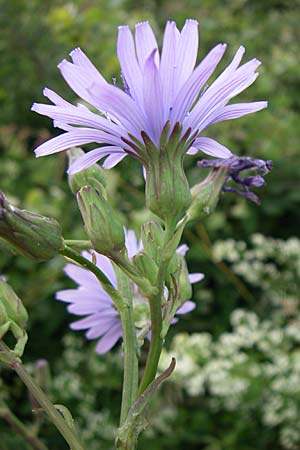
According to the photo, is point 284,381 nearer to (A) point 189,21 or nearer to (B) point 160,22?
(A) point 189,21

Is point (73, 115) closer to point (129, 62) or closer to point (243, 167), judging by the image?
point (129, 62)

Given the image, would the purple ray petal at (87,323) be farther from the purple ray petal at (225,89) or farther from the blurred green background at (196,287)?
the blurred green background at (196,287)

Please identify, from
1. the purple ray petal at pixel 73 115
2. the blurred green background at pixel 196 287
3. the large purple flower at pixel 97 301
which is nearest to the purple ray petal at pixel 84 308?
the large purple flower at pixel 97 301

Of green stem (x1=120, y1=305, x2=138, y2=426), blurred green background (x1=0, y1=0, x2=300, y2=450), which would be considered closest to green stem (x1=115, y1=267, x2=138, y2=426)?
green stem (x1=120, y1=305, x2=138, y2=426)

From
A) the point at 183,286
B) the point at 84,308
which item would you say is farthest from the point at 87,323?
the point at 183,286

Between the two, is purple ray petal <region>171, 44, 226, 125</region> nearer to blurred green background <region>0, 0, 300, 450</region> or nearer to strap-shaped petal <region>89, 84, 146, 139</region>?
strap-shaped petal <region>89, 84, 146, 139</region>

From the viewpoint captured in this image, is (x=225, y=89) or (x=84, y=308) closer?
(x=225, y=89)
